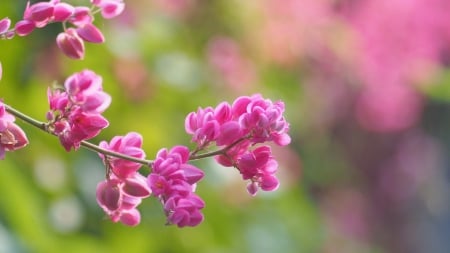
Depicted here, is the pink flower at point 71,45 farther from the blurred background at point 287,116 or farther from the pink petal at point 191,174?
the blurred background at point 287,116

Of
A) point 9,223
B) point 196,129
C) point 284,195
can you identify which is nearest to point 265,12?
point 284,195

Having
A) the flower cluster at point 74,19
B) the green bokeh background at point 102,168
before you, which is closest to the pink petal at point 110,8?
the flower cluster at point 74,19

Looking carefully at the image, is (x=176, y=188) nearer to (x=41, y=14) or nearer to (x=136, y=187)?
(x=136, y=187)

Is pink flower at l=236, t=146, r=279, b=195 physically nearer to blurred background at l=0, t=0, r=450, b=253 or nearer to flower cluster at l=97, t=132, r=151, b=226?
flower cluster at l=97, t=132, r=151, b=226

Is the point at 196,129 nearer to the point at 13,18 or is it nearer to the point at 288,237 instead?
the point at 13,18

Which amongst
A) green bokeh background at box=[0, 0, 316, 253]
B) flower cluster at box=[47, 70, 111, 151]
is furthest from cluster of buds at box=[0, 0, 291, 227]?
green bokeh background at box=[0, 0, 316, 253]
